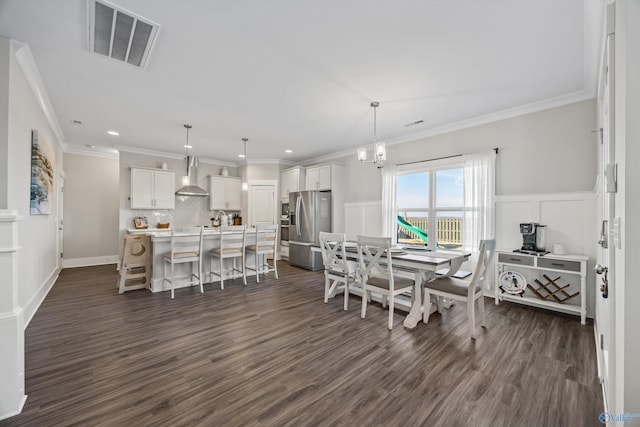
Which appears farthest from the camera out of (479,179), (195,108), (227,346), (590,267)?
(479,179)

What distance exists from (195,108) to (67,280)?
159 inches

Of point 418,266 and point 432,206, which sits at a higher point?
point 432,206

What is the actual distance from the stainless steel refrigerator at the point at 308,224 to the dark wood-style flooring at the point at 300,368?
2521mm

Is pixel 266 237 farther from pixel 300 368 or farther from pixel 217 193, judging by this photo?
pixel 300 368

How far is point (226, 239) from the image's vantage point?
4758 millimetres

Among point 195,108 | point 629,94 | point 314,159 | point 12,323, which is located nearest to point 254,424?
point 12,323

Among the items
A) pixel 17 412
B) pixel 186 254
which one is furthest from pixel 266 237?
pixel 17 412

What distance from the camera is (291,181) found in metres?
6.91

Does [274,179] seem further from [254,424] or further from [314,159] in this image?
[254,424]

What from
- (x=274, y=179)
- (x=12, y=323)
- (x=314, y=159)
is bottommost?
(x=12, y=323)

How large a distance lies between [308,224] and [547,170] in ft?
13.8

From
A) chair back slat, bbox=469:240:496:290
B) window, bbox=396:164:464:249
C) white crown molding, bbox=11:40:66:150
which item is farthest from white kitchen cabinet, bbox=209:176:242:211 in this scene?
chair back slat, bbox=469:240:496:290

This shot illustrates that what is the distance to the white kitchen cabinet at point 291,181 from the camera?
6.73 m

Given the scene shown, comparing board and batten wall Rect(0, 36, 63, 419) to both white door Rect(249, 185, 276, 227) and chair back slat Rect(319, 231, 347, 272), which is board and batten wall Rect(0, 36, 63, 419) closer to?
chair back slat Rect(319, 231, 347, 272)
